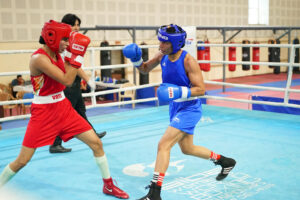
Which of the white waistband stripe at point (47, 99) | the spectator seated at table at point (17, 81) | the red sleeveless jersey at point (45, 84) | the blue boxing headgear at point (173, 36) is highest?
the blue boxing headgear at point (173, 36)

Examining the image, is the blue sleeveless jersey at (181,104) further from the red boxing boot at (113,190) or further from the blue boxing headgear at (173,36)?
the red boxing boot at (113,190)

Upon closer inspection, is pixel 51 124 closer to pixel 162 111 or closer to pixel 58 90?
pixel 58 90

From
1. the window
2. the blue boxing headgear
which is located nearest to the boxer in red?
the blue boxing headgear

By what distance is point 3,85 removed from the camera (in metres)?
8.23

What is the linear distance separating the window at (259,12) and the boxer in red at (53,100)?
13.1 m

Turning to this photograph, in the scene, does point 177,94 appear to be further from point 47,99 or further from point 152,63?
point 47,99

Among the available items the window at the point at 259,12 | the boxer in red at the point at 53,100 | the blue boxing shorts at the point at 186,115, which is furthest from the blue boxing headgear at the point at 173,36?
the window at the point at 259,12

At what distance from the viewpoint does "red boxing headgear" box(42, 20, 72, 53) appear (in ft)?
7.61

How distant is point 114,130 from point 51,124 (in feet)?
8.12

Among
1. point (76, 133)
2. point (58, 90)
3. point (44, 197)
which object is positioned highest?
point (58, 90)

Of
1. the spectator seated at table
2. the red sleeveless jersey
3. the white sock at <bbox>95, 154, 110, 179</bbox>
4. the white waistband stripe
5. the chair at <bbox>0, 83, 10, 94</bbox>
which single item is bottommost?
the white sock at <bbox>95, 154, 110, 179</bbox>

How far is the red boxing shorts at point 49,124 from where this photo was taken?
8.09 ft

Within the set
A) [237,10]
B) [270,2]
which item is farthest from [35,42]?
[270,2]

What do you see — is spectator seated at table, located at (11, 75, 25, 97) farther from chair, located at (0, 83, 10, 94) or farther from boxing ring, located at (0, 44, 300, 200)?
boxing ring, located at (0, 44, 300, 200)
